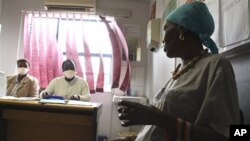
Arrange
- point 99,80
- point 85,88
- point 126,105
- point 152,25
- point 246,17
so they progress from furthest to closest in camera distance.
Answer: point 99,80, point 85,88, point 152,25, point 246,17, point 126,105

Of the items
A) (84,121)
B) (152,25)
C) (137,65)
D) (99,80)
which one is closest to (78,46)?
(99,80)

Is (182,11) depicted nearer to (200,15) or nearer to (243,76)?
(200,15)

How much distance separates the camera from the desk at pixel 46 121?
2.61 m

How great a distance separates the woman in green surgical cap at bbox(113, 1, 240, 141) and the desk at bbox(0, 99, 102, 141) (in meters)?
1.68

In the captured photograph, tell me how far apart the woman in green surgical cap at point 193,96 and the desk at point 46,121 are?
5.52 ft

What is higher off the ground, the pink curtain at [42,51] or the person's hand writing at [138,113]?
the pink curtain at [42,51]

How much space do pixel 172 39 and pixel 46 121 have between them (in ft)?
6.52

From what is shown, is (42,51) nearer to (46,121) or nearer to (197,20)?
(46,121)

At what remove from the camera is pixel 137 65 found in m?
4.27

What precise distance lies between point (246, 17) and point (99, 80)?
127 inches

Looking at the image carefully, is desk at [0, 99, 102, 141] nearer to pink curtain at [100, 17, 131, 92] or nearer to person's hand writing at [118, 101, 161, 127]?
pink curtain at [100, 17, 131, 92]

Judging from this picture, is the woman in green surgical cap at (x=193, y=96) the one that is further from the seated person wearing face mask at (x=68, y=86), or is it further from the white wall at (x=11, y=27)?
the white wall at (x=11, y=27)

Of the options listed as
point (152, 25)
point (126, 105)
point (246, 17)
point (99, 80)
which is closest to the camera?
point (126, 105)

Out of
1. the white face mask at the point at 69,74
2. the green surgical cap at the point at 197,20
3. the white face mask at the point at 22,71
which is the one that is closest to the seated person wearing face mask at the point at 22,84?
the white face mask at the point at 22,71
